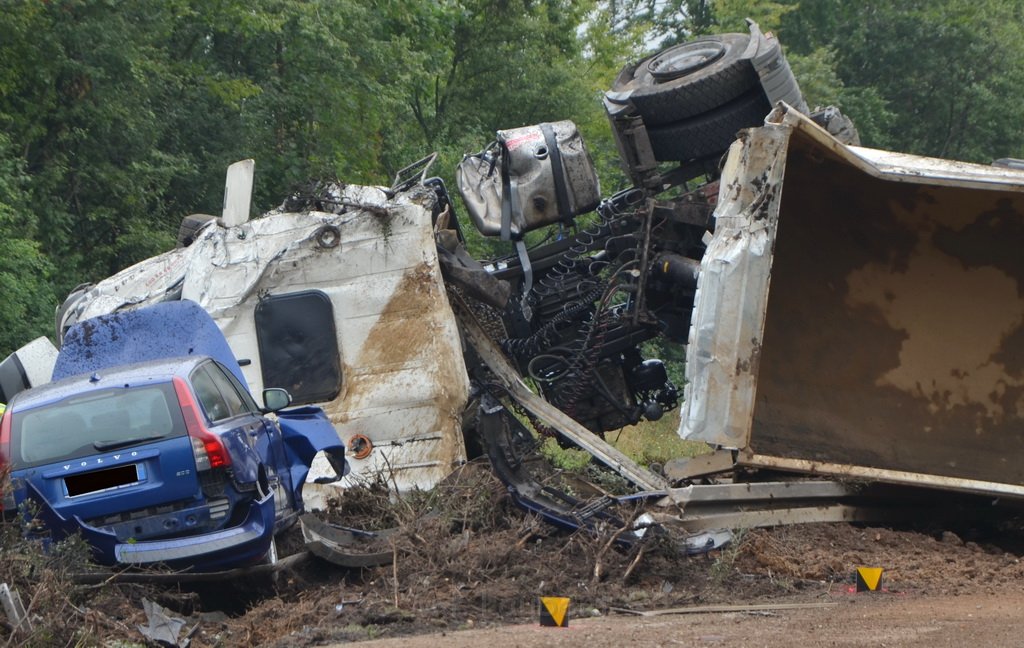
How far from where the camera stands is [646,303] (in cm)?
977

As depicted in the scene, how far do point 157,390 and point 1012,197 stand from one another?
209 inches

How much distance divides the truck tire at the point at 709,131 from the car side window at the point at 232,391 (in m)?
3.79

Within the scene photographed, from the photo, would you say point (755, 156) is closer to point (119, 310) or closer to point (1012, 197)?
point (1012, 197)

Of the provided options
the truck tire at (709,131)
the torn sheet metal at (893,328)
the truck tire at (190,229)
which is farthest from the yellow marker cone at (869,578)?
the truck tire at (190,229)

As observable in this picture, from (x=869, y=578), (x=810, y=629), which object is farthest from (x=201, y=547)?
(x=869, y=578)

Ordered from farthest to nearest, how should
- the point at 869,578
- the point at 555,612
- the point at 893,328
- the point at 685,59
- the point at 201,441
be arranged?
the point at 685,59 → the point at 893,328 → the point at 869,578 → the point at 201,441 → the point at 555,612

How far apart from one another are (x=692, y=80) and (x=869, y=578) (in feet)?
13.7

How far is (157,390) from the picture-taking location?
6.89 meters

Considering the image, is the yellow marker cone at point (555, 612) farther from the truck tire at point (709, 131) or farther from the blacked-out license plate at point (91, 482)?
the truck tire at point (709, 131)

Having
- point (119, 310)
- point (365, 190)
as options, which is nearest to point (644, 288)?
point (365, 190)

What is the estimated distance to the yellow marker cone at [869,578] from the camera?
695cm

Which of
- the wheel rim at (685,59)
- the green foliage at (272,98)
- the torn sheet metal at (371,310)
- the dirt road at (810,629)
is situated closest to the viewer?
the dirt road at (810,629)

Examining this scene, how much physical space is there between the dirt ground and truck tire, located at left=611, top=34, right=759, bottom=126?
124 inches

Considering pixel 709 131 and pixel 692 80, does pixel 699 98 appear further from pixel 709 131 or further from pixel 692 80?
pixel 709 131
